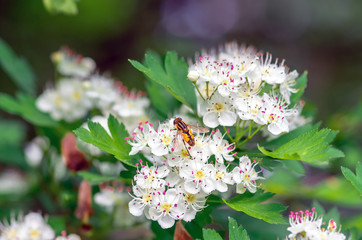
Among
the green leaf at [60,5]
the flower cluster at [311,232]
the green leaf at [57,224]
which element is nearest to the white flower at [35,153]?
the green leaf at [57,224]

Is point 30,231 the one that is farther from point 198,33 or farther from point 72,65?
point 198,33

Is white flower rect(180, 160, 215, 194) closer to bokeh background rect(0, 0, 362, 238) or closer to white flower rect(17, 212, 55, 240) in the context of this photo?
white flower rect(17, 212, 55, 240)

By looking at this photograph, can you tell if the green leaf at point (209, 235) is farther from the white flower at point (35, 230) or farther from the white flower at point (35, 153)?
the white flower at point (35, 153)

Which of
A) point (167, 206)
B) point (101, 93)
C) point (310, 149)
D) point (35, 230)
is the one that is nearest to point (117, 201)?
point (35, 230)

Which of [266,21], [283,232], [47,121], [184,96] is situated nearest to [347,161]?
[283,232]

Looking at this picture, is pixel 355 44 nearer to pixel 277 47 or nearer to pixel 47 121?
pixel 277 47

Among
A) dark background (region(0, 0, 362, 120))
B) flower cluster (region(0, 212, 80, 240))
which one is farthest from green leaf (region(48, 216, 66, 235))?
dark background (region(0, 0, 362, 120))
